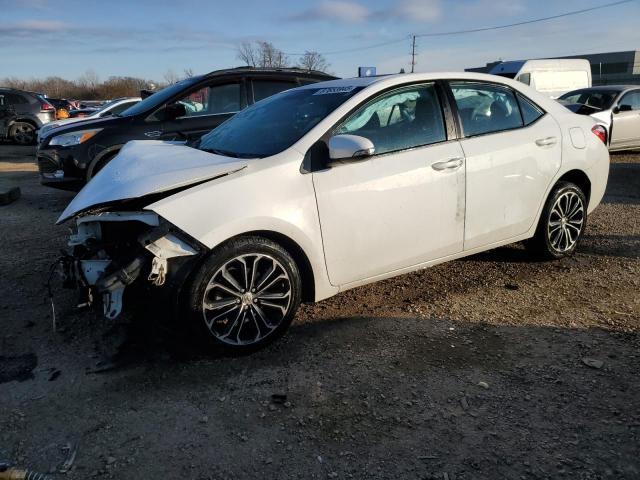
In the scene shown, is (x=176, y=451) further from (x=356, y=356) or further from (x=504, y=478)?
(x=504, y=478)

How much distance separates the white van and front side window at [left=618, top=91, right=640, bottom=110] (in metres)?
4.57

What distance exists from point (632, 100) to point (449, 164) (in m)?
10.3

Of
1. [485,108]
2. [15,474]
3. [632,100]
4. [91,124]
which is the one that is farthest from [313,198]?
[632,100]

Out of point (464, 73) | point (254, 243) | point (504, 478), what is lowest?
point (504, 478)

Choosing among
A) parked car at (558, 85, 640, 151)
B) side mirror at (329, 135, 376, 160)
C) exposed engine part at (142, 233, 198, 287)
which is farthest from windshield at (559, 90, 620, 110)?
exposed engine part at (142, 233, 198, 287)

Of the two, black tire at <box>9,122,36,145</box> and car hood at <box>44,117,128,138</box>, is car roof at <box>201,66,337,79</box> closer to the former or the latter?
car hood at <box>44,117,128,138</box>

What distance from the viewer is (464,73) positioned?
166 inches

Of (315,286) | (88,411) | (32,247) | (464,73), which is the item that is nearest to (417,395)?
(315,286)

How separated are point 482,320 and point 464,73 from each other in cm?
200

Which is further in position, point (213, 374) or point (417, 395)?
point (213, 374)

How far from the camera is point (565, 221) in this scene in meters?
4.75

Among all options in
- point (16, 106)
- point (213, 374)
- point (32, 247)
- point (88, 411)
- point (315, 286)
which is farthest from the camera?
point (16, 106)

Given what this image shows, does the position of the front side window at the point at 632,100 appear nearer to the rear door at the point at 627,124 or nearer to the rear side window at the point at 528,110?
the rear door at the point at 627,124

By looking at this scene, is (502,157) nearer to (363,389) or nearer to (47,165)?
(363,389)
